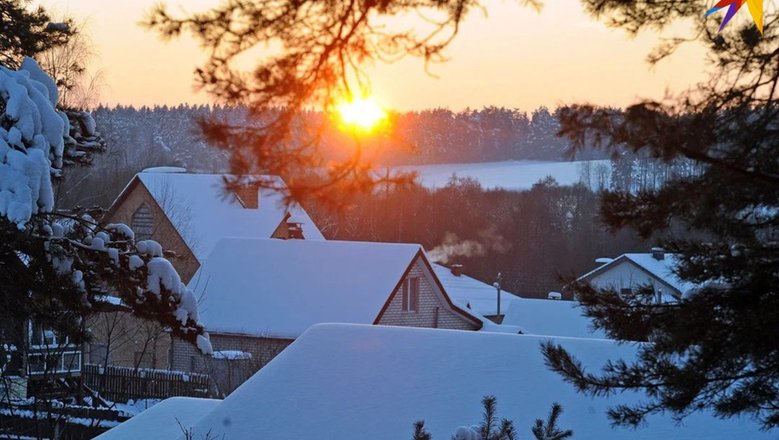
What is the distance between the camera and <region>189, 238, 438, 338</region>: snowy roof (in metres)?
28.0

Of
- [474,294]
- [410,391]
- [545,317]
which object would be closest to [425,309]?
[545,317]

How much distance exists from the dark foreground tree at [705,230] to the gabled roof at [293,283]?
66.1ft

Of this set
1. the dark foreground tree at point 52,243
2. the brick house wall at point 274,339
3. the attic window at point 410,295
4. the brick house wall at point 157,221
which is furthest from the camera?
the brick house wall at point 157,221

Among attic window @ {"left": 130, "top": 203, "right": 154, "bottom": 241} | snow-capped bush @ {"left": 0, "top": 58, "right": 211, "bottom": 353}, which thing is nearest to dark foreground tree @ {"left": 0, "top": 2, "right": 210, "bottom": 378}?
snow-capped bush @ {"left": 0, "top": 58, "right": 211, "bottom": 353}

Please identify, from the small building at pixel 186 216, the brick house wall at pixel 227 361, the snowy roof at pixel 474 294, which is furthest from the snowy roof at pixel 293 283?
the snowy roof at pixel 474 294

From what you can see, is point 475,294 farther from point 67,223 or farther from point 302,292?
point 67,223

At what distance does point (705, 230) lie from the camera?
20.8 feet

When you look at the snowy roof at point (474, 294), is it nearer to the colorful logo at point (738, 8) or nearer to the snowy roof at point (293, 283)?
the snowy roof at point (293, 283)

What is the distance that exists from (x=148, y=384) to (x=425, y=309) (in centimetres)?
822

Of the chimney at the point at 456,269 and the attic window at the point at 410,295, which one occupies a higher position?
the chimney at the point at 456,269

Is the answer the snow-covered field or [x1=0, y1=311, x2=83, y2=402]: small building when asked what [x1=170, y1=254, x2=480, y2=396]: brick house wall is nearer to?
[x1=0, y1=311, x2=83, y2=402]: small building

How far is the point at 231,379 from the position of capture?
25.0 meters

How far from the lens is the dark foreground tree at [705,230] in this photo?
231 inches

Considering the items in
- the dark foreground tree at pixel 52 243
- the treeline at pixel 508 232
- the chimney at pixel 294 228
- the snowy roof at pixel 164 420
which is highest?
the treeline at pixel 508 232
